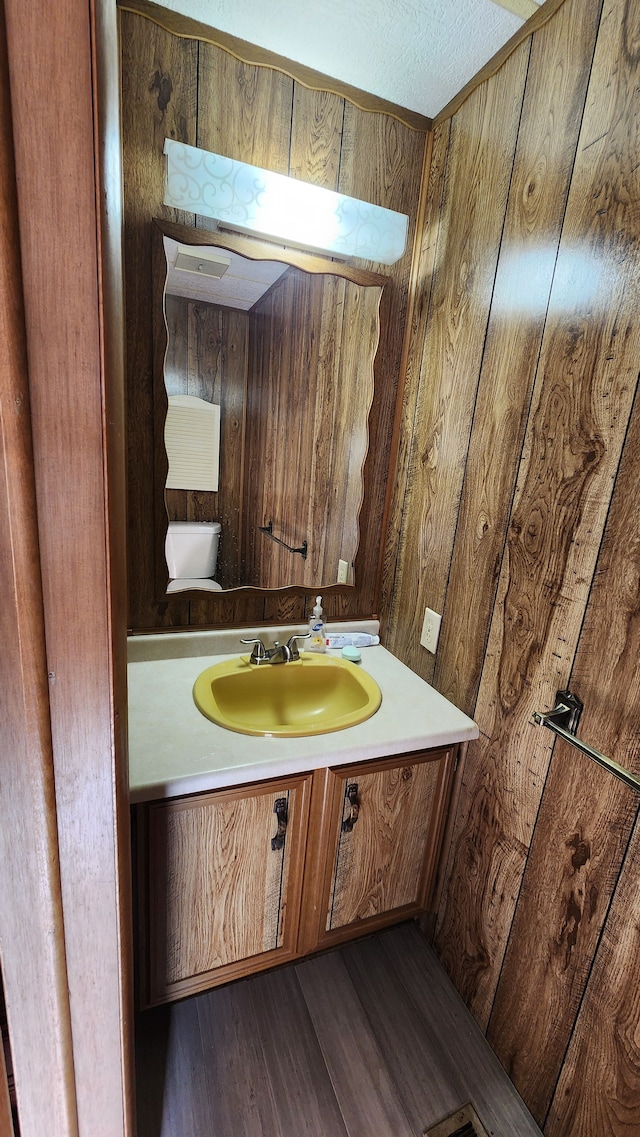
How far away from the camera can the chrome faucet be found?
4.48 ft

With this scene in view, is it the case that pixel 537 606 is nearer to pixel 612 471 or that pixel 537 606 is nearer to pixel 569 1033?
pixel 612 471

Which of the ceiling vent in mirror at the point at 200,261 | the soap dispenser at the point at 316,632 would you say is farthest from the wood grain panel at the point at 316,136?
the soap dispenser at the point at 316,632

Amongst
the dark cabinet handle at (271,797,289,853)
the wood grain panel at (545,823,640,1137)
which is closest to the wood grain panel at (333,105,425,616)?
the dark cabinet handle at (271,797,289,853)

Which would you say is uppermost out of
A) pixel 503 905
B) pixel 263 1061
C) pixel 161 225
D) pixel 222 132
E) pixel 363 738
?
pixel 222 132

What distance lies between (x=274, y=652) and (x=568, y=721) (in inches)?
29.6

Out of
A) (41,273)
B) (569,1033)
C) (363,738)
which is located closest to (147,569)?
(363,738)

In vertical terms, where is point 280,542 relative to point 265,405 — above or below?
below

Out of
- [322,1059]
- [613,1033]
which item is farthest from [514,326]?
[322,1059]

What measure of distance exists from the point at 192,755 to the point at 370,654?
0.73 metres

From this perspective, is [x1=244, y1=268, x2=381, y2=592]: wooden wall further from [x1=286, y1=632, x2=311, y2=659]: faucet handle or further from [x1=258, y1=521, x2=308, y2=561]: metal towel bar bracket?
[x1=286, y1=632, x2=311, y2=659]: faucet handle

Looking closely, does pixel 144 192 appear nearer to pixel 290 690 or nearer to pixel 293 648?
pixel 293 648

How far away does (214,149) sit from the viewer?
3.87ft

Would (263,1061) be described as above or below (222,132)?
below

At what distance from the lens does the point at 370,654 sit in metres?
1.58
